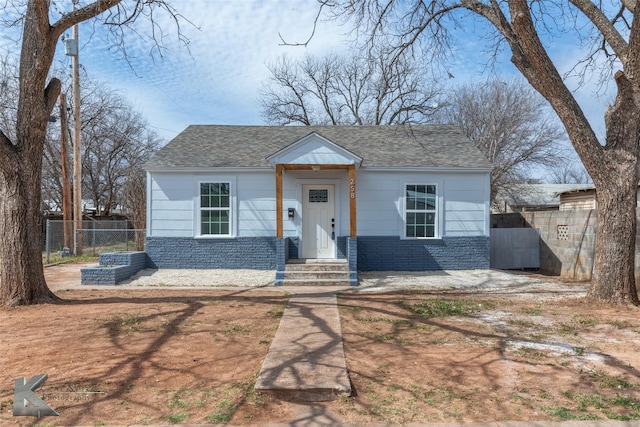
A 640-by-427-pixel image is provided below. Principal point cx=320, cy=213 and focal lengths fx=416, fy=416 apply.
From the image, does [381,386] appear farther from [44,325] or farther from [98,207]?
[98,207]

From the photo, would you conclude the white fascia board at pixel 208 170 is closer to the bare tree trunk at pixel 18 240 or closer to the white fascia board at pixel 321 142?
the white fascia board at pixel 321 142

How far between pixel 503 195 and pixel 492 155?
11.0ft

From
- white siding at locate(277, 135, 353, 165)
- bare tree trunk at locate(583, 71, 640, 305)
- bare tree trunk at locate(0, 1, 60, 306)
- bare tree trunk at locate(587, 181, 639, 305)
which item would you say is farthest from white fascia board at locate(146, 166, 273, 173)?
bare tree trunk at locate(587, 181, 639, 305)

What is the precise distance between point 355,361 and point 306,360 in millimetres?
584

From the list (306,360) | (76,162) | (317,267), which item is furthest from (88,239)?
(306,360)

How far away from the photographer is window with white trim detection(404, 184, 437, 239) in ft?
42.7

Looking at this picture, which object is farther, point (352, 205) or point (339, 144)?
point (339, 144)

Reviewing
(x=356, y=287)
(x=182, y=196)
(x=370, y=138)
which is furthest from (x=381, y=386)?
(x=370, y=138)

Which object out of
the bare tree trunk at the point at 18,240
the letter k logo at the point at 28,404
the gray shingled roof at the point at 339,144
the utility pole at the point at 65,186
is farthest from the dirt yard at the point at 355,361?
the utility pole at the point at 65,186

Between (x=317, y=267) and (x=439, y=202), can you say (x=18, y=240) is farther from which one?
(x=439, y=202)

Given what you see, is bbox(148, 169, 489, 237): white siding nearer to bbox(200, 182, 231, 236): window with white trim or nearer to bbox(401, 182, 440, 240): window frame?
bbox(401, 182, 440, 240): window frame

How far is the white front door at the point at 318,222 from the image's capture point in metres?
12.8

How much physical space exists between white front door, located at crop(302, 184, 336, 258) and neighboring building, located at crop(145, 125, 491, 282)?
0.10ft

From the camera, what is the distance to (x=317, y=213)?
42.4 ft
